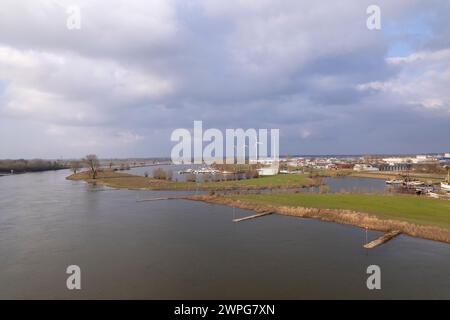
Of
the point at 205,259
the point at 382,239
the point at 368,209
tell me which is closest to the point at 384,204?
the point at 368,209

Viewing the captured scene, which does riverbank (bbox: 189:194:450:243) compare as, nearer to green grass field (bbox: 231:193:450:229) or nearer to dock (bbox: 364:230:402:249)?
green grass field (bbox: 231:193:450:229)

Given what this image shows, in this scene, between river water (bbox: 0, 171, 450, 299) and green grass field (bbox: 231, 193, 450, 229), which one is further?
green grass field (bbox: 231, 193, 450, 229)

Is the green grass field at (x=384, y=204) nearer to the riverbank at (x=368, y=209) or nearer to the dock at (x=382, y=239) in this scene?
the riverbank at (x=368, y=209)

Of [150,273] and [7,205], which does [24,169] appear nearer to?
[7,205]

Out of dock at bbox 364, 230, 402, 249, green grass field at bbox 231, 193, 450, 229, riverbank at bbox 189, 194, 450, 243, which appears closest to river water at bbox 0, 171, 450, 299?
dock at bbox 364, 230, 402, 249

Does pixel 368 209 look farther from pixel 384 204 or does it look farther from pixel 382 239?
pixel 382 239

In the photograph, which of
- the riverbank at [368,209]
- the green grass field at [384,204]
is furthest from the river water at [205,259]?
the green grass field at [384,204]
